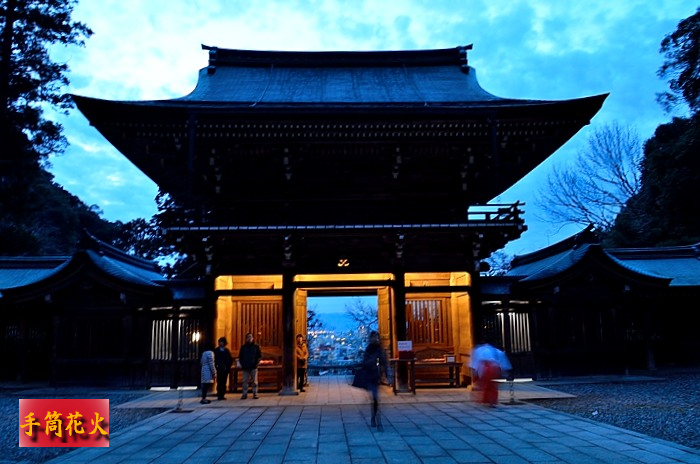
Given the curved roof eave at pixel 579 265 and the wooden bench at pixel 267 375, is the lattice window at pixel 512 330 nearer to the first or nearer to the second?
the curved roof eave at pixel 579 265

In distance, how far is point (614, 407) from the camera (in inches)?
382

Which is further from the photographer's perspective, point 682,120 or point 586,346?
point 682,120

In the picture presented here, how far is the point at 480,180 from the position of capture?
13.5 m

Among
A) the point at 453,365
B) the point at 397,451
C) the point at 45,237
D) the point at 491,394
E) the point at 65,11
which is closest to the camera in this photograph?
the point at 397,451

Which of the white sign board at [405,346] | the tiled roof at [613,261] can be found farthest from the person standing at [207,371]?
the tiled roof at [613,261]

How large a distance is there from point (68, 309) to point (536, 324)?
13.7 metres

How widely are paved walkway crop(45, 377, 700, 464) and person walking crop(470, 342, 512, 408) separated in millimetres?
282

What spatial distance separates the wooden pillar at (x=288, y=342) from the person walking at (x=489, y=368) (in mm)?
4710

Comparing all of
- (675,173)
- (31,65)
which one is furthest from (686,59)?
(31,65)

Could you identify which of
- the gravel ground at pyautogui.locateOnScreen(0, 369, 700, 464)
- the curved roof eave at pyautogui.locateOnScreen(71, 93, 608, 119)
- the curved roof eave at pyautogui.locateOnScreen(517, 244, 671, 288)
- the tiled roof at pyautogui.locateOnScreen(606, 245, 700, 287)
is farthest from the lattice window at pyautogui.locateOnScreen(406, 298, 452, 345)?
the tiled roof at pyautogui.locateOnScreen(606, 245, 700, 287)

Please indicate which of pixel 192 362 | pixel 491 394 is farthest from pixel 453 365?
pixel 192 362

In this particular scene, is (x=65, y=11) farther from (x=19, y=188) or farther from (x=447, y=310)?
(x=447, y=310)

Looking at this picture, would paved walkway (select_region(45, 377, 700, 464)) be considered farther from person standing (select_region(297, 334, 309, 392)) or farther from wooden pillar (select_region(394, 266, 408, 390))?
person standing (select_region(297, 334, 309, 392))

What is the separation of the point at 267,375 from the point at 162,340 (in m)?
3.42
